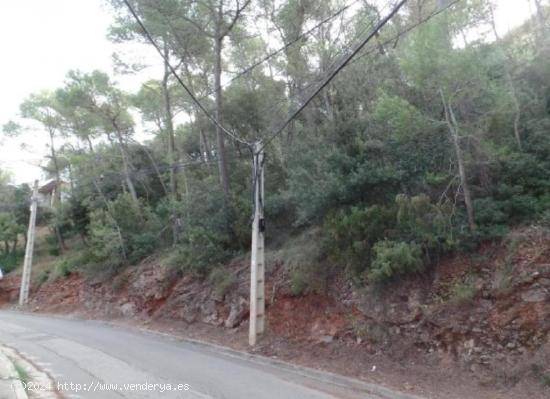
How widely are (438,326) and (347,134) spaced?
20.4 ft

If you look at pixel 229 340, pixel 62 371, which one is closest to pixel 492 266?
pixel 229 340

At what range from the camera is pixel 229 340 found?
14.2 meters

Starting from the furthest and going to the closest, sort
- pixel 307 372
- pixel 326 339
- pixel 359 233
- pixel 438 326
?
pixel 359 233
pixel 326 339
pixel 307 372
pixel 438 326

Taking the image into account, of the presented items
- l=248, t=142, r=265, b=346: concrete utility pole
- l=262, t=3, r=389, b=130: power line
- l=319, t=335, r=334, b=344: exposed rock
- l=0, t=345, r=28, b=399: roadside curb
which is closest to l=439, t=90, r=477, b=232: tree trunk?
l=319, t=335, r=334, b=344: exposed rock

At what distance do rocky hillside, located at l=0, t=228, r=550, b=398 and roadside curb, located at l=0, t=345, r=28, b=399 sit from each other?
5728 millimetres

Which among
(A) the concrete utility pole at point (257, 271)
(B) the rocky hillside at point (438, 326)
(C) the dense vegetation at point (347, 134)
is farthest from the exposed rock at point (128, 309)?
(A) the concrete utility pole at point (257, 271)

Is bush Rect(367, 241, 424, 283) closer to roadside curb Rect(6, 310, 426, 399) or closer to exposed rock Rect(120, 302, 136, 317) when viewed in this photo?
roadside curb Rect(6, 310, 426, 399)

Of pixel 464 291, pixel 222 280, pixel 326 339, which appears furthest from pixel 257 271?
pixel 464 291

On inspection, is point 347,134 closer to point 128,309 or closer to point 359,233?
point 359,233

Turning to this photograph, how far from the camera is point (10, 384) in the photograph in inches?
312

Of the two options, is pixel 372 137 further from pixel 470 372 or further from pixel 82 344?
pixel 82 344

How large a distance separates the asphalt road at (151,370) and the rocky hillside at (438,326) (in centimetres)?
99

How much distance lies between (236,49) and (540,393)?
2125 centimetres

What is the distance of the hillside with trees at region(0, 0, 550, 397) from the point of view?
9.97 meters
